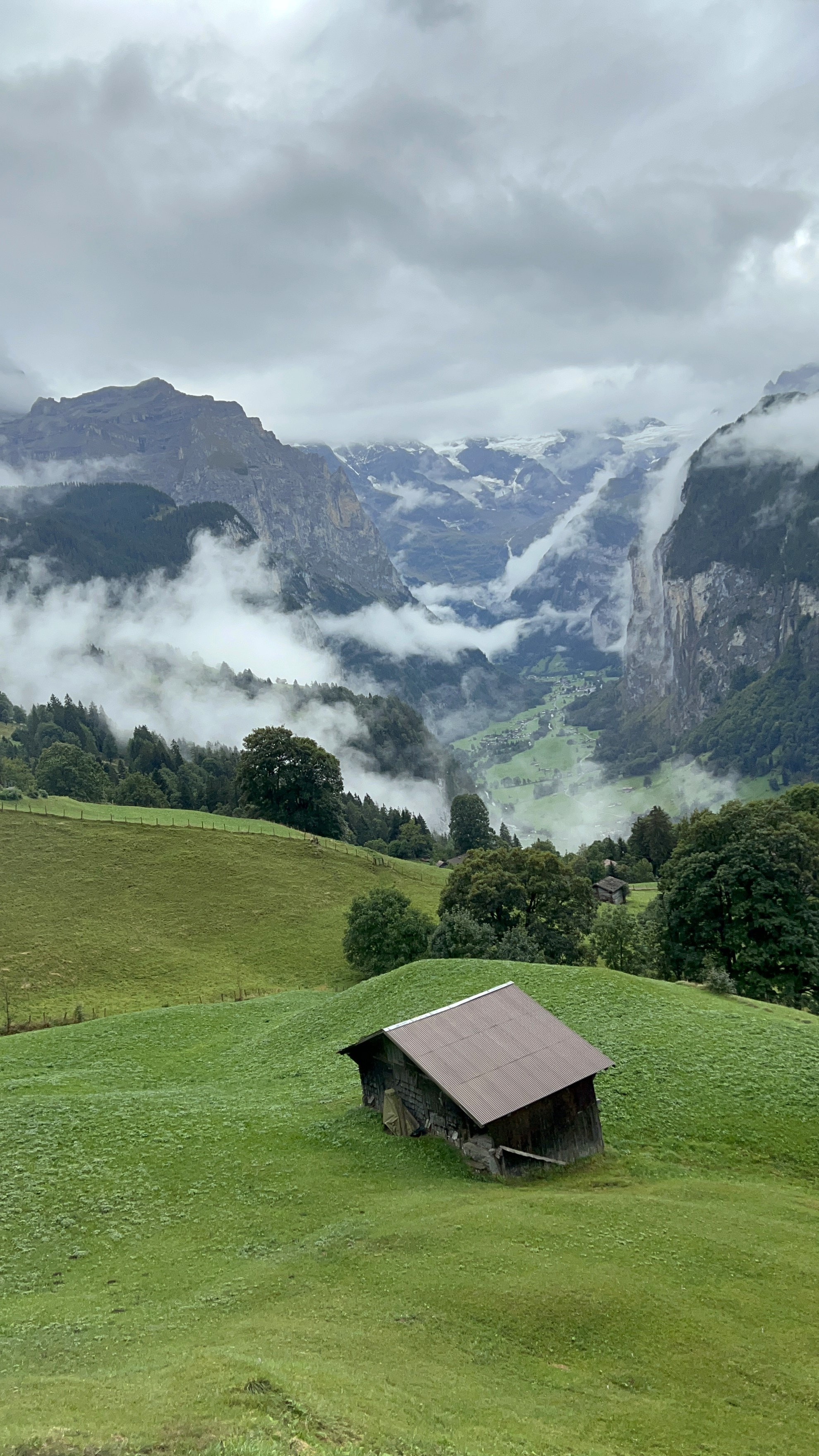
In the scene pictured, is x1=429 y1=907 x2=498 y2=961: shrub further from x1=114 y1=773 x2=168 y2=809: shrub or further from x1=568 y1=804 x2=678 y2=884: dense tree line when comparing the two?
x1=114 y1=773 x2=168 y2=809: shrub

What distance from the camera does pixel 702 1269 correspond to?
2139 centimetres

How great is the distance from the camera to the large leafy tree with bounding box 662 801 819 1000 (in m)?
54.0

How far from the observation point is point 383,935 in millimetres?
66000

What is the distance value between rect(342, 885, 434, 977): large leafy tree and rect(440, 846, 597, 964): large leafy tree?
135 inches

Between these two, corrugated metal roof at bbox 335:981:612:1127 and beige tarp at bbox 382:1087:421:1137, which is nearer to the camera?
corrugated metal roof at bbox 335:981:612:1127

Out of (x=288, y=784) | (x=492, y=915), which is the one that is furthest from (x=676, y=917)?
(x=288, y=784)

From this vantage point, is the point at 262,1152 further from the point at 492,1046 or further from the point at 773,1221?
Result: the point at 773,1221

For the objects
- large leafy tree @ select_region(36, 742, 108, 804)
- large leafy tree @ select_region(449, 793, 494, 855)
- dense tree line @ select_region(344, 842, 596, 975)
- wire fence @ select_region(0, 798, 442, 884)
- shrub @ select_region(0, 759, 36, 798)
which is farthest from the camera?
large leafy tree @ select_region(449, 793, 494, 855)

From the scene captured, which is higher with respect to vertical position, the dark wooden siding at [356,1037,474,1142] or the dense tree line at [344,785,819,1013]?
the dense tree line at [344,785,819,1013]

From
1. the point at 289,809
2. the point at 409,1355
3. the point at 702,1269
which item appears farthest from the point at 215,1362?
the point at 289,809

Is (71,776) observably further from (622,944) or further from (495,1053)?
(495,1053)

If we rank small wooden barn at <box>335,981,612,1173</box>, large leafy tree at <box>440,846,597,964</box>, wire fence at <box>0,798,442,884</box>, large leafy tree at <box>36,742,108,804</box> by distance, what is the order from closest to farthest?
small wooden barn at <box>335,981,612,1173</box>, large leafy tree at <box>440,846,597,964</box>, wire fence at <box>0,798,442,884</box>, large leafy tree at <box>36,742,108,804</box>

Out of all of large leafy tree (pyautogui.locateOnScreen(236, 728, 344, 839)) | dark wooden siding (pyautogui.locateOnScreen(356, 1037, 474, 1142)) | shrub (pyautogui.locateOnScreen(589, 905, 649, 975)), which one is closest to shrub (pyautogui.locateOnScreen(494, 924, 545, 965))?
shrub (pyautogui.locateOnScreen(589, 905, 649, 975))

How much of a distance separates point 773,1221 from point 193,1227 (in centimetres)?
1697
